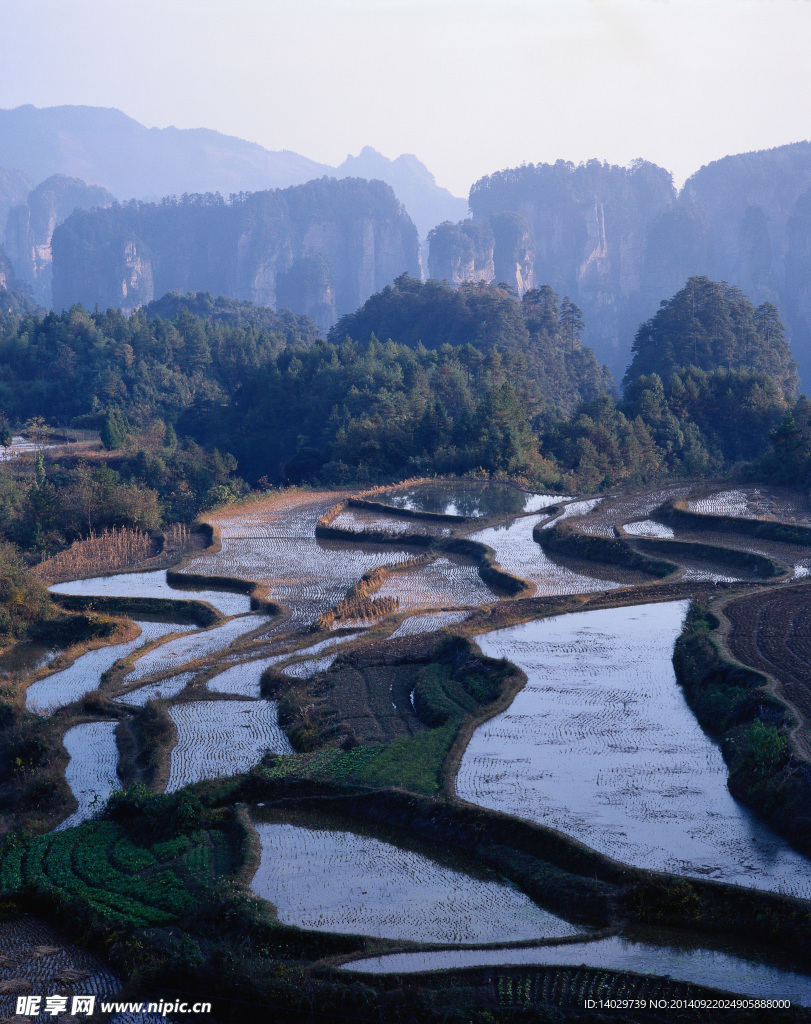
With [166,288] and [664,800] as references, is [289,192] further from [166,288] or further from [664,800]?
[664,800]

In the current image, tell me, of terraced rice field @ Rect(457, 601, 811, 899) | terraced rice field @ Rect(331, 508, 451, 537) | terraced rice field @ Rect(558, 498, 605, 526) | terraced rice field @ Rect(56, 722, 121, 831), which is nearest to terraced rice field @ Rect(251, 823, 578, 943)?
terraced rice field @ Rect(457, 601, 811, 899)

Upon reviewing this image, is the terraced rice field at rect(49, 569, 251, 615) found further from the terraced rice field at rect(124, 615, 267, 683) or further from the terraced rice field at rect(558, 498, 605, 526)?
the terraced rice field at rect(558, 498, 605, 526)

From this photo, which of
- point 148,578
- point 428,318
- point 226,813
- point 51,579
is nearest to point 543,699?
point 226,813

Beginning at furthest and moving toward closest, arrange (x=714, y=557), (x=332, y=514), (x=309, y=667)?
(x=332, y=514) → (x=714, y=557) → (x=309, y=667)

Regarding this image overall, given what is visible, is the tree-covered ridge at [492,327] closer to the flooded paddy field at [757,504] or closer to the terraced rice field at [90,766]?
the flooded paddy field at [757,504]

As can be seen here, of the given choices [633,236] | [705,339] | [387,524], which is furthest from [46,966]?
[633,236]

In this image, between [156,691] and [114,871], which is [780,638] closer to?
[156,691]
